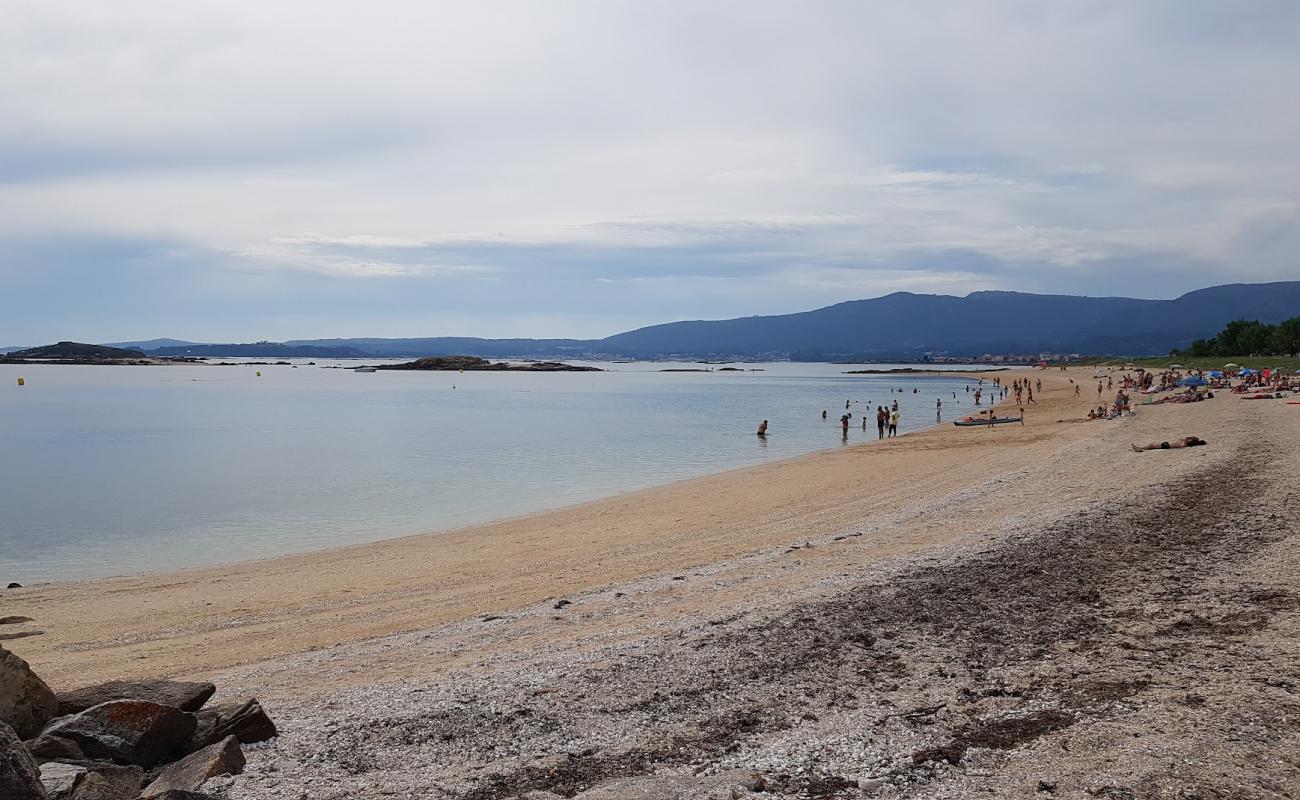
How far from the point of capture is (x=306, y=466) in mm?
31719

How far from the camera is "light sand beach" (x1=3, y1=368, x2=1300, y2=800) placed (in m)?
5.10

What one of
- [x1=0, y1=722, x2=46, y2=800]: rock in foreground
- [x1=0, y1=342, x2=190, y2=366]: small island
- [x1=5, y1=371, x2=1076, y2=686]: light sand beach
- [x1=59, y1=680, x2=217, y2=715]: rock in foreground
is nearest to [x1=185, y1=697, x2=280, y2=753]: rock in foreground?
[x1=59, y1=680, x2=217, y2=715]: rock in foreground

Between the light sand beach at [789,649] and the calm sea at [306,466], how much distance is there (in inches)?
173

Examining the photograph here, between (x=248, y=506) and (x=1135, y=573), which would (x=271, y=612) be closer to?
(x=1135, y=573)

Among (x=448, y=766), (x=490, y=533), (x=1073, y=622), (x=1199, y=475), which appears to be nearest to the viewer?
(x=448, y=766)

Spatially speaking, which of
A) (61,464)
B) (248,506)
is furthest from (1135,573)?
(61,464)

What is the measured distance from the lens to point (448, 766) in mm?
5406

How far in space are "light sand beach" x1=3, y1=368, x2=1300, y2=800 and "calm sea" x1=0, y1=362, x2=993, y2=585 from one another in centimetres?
440

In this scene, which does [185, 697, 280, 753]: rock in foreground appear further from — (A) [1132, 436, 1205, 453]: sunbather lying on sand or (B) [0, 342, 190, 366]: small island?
(B) [0, 342, 190, 366]: small island

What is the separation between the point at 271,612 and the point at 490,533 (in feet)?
23.0

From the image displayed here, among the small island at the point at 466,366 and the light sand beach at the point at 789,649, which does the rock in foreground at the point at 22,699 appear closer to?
the light sand beach at the point at 789,649

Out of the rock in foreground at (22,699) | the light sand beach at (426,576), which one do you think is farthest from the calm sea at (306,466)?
the rock in foreground at (22,699)

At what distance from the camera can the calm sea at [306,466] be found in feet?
61.9

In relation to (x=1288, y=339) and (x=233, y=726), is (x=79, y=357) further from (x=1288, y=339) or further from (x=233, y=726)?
(x=233, y=726)
